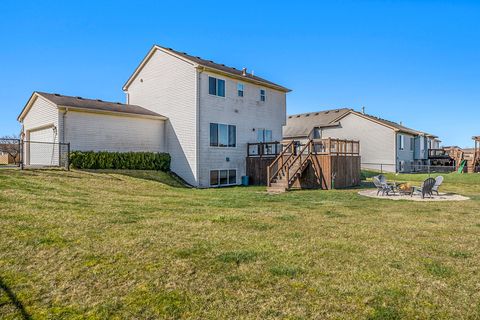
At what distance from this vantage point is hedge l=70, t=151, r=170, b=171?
16172 millimetres

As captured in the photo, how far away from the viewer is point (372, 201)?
12.1 metres

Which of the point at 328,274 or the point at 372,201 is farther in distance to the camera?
the point at 372,201

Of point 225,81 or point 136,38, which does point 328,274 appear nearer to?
point 225,81

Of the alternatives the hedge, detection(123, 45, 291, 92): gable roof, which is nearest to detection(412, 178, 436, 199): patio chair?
detection(123, 45, 291, 92): gable roof

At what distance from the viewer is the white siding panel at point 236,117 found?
62.4ft

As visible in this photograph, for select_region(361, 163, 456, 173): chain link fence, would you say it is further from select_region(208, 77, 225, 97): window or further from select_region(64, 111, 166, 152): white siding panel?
select_region(64, 111, 166, 152): white siding panel

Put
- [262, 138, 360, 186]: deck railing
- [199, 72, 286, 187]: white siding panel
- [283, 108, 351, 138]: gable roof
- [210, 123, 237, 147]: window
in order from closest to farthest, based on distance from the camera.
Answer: [262, 138, 360, 186]: deck railing < [199, 72, 286, 187]: white siding panel < [210, 123, 237, 147]: window < [283, 108, 351, 138]: gable roof

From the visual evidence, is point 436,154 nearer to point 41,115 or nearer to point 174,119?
point 174,119

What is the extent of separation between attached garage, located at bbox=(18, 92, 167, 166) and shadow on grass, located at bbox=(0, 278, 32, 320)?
1285 cm

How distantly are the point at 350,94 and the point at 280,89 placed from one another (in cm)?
1809

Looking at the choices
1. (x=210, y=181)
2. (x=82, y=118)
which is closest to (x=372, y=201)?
(x=210, y=181)

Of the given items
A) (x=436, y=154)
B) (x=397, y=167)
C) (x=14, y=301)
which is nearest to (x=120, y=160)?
(x=14, y=301)

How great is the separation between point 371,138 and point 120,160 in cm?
2275

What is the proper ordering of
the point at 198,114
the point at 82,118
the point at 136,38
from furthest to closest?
1. the point at 136,38
2. the point at 198,114
3. the point at 82,118
